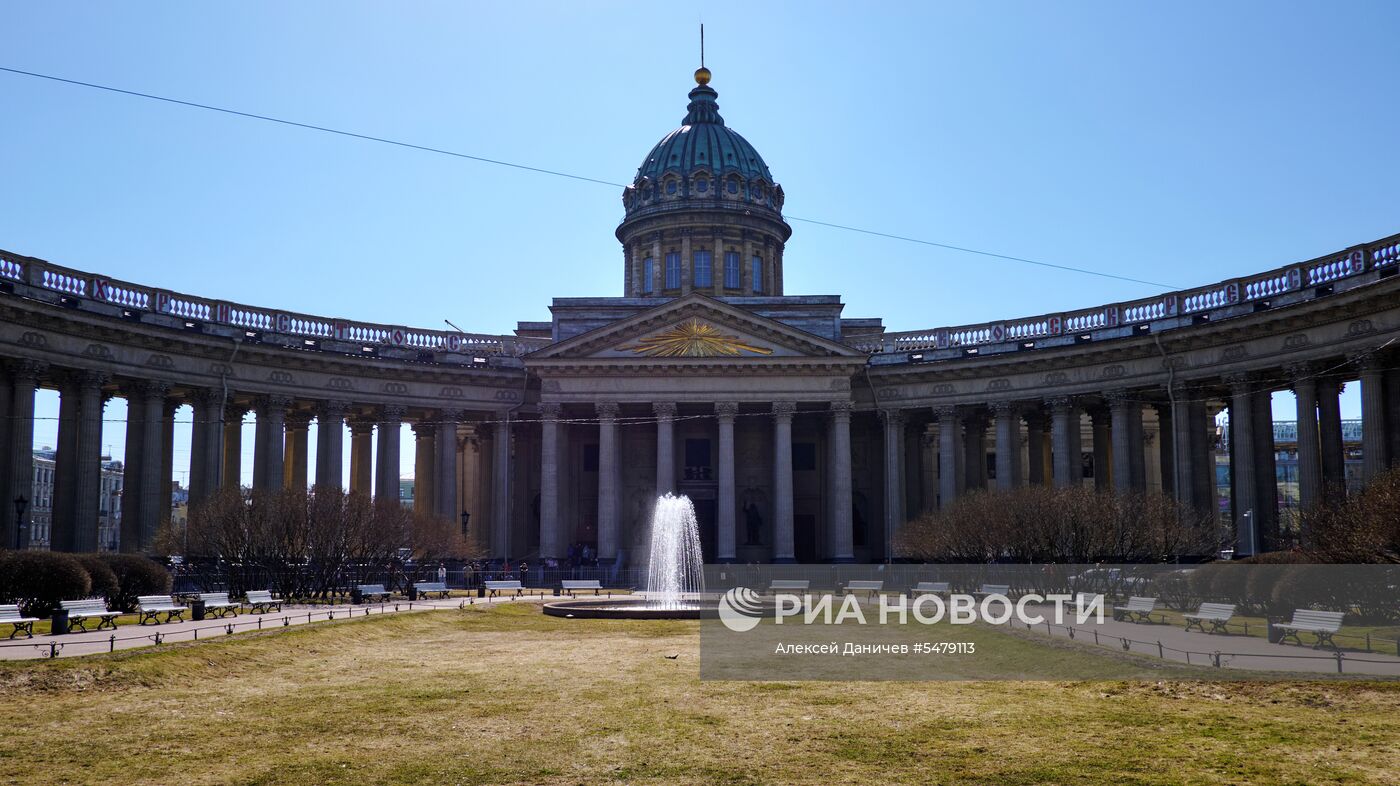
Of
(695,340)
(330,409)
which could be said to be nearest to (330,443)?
(330,409)

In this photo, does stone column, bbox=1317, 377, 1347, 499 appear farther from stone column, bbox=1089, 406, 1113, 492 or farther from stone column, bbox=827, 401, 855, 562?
stone column, bbox=827, 401, 855, 562

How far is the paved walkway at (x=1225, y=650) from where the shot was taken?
75.5ft

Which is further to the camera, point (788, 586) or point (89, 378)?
point (89, 378)

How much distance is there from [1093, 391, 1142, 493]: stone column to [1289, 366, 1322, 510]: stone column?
9919mm

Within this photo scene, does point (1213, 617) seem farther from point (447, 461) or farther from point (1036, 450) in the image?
point (447, 461)

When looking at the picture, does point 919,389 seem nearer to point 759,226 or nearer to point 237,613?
point 759,226

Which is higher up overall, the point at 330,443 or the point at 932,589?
the point at 330,443

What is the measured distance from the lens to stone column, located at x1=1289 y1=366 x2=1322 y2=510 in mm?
49906

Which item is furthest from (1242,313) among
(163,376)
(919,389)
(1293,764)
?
(163,376)

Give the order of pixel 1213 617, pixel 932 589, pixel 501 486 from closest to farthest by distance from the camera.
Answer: pixel 1213 617 < pixel 932 589 < pixel 501 486

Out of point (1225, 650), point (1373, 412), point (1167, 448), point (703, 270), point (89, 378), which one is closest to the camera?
point (1225, 650)

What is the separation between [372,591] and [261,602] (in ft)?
24.5

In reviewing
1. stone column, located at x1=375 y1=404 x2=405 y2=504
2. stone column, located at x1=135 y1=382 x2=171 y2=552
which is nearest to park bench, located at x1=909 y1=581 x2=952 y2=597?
stone column, located at x1=375 y1=404 x2=405 y2=504

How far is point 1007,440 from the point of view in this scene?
6569 cm
